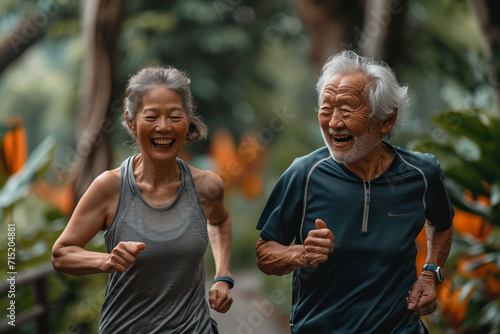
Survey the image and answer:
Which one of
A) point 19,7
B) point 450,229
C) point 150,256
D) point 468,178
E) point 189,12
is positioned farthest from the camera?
point 189,12

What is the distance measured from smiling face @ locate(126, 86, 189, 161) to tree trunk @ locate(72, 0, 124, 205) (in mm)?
3279

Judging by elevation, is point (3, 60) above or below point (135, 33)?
below

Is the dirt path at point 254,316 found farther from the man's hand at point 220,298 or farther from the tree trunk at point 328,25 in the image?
the man's hand at point 220,298

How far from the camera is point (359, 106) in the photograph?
2.18 m

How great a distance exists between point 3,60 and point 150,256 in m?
6.67

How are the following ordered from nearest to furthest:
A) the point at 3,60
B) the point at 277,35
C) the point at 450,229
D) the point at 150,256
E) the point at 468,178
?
1. the point at 150,256
2. the point at 450,229
3. the point at 468,178
4. the point at 3,60
5. the point at 277,35

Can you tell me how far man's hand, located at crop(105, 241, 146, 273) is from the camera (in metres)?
1.90

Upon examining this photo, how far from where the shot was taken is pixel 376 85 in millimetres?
2195

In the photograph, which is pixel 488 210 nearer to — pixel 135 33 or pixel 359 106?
pixel 359 106

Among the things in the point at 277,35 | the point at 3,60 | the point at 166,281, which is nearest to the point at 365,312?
the point at 166,281

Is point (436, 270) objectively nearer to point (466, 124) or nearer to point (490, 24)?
point (466, 124)

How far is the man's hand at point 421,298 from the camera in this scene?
2188 mm

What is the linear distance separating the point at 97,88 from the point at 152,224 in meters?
3.56

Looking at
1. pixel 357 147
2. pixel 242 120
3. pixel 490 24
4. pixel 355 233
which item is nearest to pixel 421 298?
pixel 355 233
